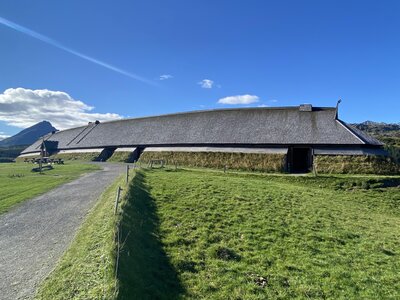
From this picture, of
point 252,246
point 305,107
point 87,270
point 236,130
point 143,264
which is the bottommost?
point 252,246

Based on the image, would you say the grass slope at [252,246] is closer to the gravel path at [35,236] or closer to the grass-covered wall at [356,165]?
the gravel path at [35,236]

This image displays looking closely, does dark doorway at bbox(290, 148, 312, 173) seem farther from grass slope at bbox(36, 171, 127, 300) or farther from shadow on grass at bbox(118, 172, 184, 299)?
grass slope at bbox(36, 171, 127, 300)

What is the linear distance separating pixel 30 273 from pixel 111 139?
182ft

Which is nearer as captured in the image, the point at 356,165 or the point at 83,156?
the point at 356,165

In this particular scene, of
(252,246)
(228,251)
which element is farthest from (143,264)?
(252,246)

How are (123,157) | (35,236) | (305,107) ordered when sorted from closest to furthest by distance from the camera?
(35,236), (305,107), (123,157)

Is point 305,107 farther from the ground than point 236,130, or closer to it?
farther from the ground

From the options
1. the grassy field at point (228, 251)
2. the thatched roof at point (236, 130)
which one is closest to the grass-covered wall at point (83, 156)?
the thatched roof at point (236, 130)

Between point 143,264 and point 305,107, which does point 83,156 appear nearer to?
point 305,107

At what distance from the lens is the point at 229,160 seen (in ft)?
130

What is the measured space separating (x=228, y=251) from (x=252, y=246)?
4.54 feet

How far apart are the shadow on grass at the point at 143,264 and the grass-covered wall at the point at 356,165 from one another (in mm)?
25805

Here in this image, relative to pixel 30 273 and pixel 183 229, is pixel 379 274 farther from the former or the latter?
pixel 30 273

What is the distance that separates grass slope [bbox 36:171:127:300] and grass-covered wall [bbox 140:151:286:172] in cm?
2777
